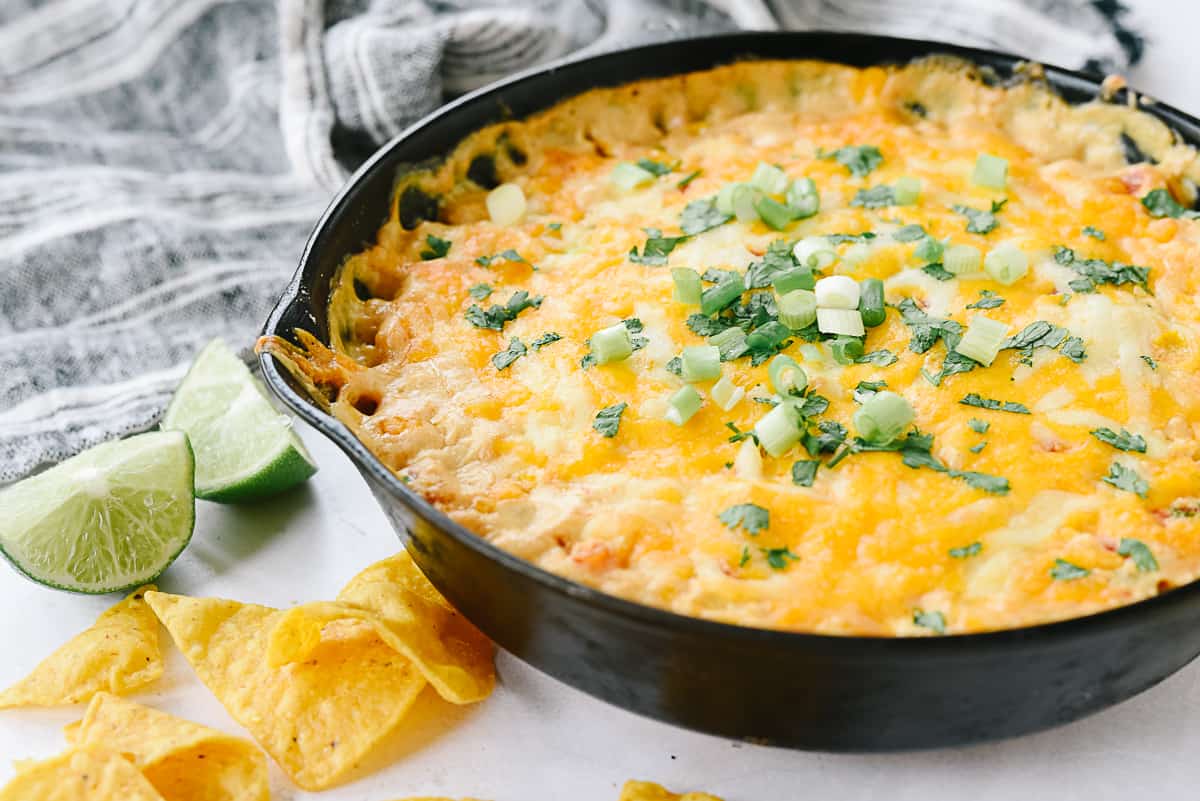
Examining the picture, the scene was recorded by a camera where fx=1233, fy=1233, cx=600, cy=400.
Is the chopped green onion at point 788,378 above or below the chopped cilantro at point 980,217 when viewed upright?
above

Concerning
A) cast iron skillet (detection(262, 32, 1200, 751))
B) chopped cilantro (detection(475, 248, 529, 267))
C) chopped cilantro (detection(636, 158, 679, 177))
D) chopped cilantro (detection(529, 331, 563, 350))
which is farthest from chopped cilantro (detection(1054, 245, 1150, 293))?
chopped cilantro (detection(475, 248, 529, 267))

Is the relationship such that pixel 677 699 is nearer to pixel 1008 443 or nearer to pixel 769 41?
pixel 1008 443

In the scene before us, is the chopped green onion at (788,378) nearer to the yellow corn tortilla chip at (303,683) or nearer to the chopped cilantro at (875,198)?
the chopped cilantro at (875,198)

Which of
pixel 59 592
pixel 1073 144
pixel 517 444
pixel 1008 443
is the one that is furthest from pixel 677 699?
pixel 1073 144

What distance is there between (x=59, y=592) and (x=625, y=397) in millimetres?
1532

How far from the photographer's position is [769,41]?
372cm

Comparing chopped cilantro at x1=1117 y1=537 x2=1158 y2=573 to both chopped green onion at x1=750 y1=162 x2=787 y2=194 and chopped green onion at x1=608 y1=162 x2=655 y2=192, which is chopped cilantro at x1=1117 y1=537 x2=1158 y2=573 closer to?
chopped green onion at x1=750 y1=162 x2=787 y2=194

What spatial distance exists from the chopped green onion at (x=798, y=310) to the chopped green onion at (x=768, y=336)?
0.8 inches

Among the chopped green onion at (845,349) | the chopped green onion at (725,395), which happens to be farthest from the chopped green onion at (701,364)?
the chopped green onion at (845,349)

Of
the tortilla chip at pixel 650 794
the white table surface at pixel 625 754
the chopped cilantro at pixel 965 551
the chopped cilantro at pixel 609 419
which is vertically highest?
the chopped cilantro at pixel 609 419

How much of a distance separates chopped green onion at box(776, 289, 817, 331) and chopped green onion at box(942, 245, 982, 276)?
38 cm

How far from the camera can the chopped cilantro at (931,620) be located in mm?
2236

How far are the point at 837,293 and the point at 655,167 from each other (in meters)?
0.85

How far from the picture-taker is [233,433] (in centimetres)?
329
